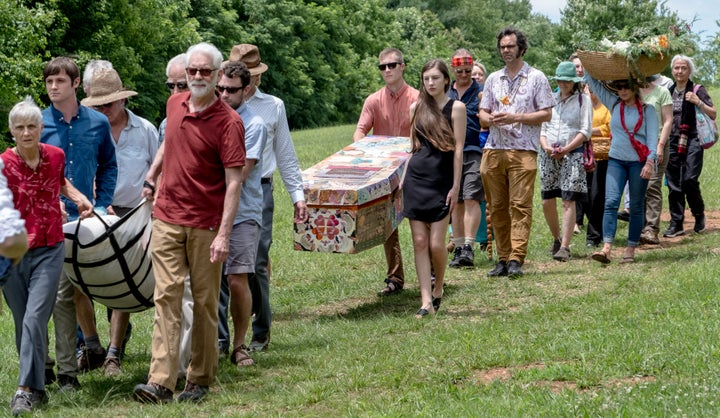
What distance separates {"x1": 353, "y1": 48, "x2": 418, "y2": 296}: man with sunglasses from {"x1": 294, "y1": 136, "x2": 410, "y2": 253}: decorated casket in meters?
0.60

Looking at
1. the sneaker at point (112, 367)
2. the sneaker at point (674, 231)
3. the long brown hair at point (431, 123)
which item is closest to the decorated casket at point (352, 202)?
the long brown hair at point (431, 123)

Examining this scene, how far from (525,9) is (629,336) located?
141m

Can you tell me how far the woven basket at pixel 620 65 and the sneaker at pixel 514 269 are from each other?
2.13 meters

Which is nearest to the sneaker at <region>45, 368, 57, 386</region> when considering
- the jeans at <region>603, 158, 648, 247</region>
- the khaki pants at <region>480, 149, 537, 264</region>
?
the khaki pants at <region>480, 149, 537, 264</region>

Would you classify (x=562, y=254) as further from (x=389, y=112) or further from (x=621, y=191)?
(x=389, y=112)

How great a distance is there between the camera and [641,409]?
5.58 metres

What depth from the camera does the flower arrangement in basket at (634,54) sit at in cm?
1124

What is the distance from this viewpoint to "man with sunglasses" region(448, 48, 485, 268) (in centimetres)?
1168

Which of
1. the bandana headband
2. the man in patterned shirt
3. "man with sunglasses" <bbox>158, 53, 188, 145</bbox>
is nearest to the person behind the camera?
"man with sunglasses" <bbox>158, 53, 188, 145</bbox>

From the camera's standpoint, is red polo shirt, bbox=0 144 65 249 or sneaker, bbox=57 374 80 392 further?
sneaker, bbox=57 374 80 392

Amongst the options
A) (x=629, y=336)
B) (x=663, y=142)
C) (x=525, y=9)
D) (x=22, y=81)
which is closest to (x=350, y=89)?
(x=22, y=81)

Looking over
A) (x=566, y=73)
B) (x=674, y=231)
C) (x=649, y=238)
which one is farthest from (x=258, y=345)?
(x=674, y=231)

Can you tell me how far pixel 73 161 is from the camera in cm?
743

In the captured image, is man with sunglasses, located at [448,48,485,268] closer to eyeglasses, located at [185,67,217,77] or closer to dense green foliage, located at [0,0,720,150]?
eyeglasses, located at [185,67,217,77]
